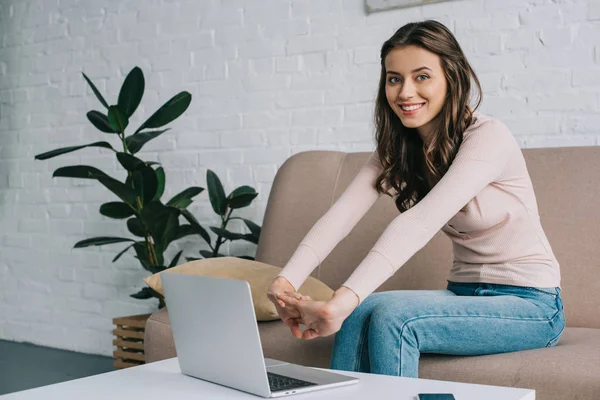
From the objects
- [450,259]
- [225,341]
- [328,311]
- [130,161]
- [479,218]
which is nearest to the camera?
[225,341]

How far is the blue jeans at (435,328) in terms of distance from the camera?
1.56 m

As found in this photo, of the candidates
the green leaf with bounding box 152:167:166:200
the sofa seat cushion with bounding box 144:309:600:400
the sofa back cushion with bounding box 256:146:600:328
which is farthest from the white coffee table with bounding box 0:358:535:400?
the green leaf with bounding box 152:167:166:200

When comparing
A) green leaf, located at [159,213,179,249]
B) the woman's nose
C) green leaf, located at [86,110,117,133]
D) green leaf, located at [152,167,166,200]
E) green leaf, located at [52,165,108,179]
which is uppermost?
the woman's nose

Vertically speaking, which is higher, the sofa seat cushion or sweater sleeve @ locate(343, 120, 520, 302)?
sweater sleeve @ locate(343, 120, 520, 302)

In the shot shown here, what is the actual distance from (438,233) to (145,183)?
1263 mm

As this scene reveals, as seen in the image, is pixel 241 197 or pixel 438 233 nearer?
pixel 438 233

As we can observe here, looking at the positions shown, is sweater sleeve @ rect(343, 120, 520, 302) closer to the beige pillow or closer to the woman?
the woman

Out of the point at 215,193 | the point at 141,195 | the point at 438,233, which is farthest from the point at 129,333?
the point at 438,233

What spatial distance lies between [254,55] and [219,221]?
779 mm

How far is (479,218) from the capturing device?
1784mm

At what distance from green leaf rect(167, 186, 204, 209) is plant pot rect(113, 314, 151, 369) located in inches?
19.6

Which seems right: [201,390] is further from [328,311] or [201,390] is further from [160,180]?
[160,180]

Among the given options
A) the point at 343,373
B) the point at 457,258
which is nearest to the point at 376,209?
the point at 457,258

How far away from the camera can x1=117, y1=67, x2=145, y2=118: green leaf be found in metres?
3.10
